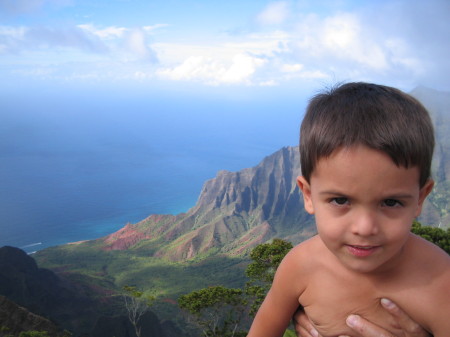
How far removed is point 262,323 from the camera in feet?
6.18

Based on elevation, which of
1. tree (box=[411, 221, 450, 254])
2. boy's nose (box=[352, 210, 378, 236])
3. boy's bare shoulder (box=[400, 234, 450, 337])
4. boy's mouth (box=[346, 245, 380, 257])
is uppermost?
boy's nose (box=[352, 210, 378, 236])

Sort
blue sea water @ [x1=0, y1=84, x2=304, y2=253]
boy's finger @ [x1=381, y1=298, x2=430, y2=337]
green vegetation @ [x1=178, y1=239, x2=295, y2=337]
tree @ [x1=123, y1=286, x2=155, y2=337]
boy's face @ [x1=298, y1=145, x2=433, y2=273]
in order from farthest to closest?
blue sea water @ [x1=0, y1=84, x2=304, y2=253]
tree @ [x1=123, y1=286, x2=155, y2=337]
green vegetation @ [x1=178, y1=239, x2=295, y2=337]
boy's finger @ [x1=381, y1=298, x2=430, y2=337]
boy's face @ [x1=298, y1=145, x2=433, y2=273]

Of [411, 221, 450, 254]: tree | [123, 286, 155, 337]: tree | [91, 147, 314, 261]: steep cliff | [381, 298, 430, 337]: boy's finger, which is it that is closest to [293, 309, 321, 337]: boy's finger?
[381, 298, 430, 337]: boy's finger

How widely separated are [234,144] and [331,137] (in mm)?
176399

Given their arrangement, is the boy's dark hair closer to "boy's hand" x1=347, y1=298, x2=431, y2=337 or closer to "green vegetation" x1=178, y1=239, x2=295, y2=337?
"boy's hand" x1=347, y1=298, x2=431, y2=337

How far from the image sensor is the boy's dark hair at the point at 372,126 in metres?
1.31

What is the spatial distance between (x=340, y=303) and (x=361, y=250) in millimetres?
409

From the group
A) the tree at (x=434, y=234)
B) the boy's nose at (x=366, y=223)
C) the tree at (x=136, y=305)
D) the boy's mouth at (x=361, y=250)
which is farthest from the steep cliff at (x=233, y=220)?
the boy's nose at (x=366, y=223)

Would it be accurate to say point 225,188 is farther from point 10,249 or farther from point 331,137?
point 331,137

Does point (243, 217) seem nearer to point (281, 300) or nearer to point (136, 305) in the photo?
point (136, 305)

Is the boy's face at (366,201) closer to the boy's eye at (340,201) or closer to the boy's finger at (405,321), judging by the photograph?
the boy's eye at (340,201)

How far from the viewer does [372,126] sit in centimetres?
133

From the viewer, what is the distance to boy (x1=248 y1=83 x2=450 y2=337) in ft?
4.32

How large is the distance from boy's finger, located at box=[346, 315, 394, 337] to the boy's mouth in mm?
408
